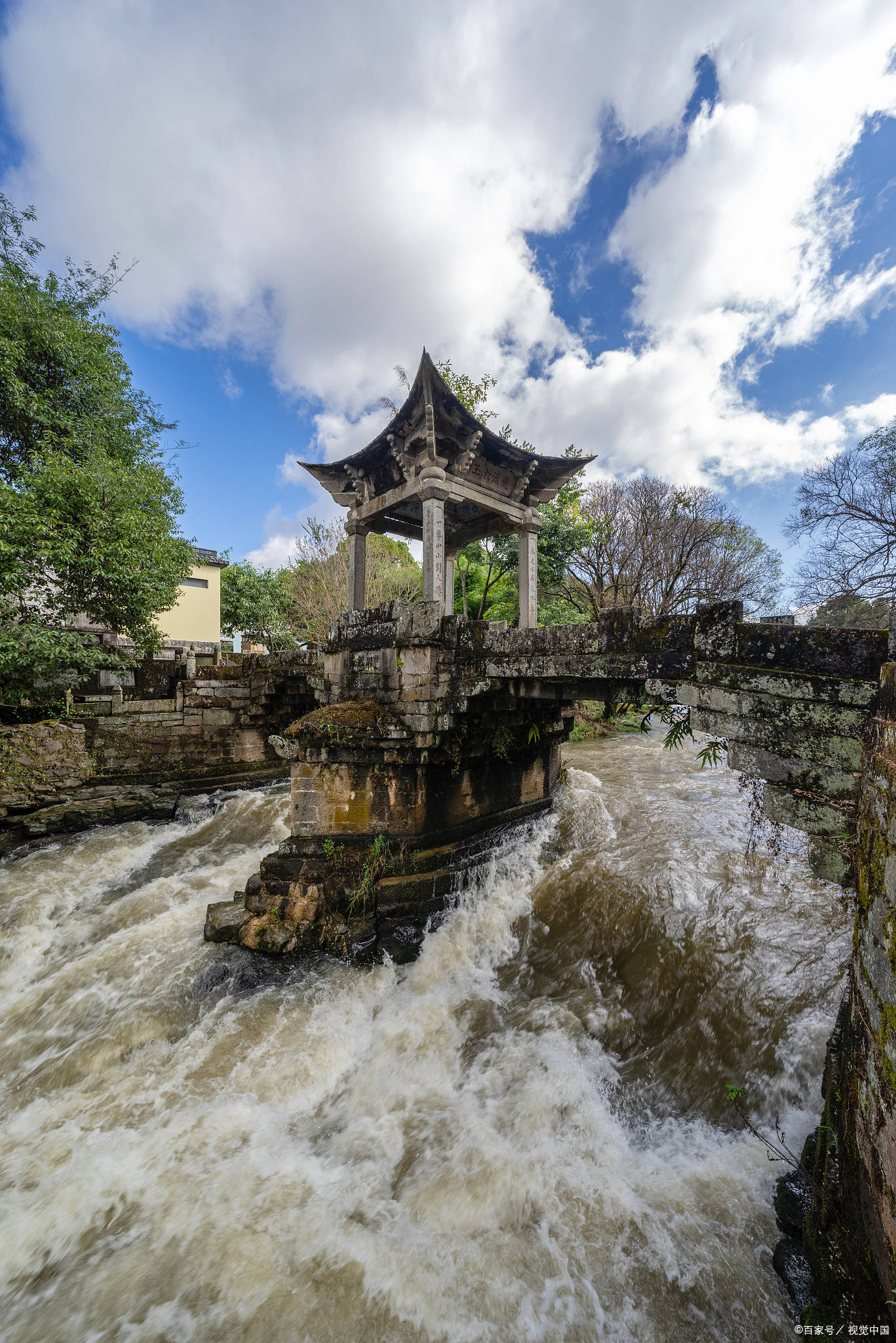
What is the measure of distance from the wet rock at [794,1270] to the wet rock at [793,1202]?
48 millimetres

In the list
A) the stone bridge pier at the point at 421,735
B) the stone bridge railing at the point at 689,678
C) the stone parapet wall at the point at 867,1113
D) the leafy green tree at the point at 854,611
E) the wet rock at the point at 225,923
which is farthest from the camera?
the leafy green tree at the point at 854,611

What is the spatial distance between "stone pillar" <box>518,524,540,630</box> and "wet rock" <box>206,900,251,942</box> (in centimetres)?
618

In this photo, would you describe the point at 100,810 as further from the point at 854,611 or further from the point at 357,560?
the point at 854,611

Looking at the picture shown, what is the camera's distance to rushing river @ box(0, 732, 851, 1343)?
2266 millimetres

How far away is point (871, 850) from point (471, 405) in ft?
43.8

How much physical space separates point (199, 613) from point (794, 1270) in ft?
89.6

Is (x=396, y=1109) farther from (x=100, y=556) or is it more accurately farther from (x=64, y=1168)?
(x=100, y=556)

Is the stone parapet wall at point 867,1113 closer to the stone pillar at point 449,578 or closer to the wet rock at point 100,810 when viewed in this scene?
the stone pillar at point 449,578

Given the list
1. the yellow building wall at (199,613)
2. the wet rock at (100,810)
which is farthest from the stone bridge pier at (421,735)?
the yellow building wall at (199,613)

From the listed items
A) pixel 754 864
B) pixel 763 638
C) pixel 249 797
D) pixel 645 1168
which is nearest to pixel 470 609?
pixel 249 797

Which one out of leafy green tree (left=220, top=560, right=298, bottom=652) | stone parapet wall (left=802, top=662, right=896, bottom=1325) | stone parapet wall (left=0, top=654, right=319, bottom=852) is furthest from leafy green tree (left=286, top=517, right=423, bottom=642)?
stone parapet wall (left=802, top=662, right=896, bottom=1325)

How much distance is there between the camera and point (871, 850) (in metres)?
1.92

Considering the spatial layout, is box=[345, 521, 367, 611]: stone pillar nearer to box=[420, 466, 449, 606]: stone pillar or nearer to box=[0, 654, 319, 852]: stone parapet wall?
box=[420, 466, 449, 606]: stone pillar

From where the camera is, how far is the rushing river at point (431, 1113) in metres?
2.27
